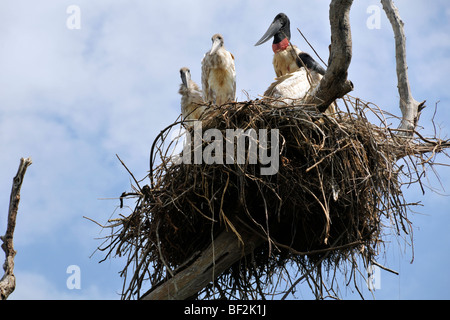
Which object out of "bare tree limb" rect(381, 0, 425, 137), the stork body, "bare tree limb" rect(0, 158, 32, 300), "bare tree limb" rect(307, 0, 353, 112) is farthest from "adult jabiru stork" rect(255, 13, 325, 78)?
"bare tree limb" rect(0, 158, 32, 300)

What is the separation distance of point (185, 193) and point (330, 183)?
1.22 meters

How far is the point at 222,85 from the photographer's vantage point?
7.80 m

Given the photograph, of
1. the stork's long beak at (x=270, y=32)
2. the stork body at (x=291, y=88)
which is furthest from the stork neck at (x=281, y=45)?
the stork body at (x=291, y=88)

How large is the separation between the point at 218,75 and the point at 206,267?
9.70ft

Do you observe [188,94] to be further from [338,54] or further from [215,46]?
[338,54]

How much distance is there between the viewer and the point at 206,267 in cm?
556

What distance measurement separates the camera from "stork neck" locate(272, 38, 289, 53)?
8.44 metres

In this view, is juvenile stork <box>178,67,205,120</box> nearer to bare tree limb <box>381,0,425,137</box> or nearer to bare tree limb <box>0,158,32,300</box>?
bare tree limb <box>381,0,425,137</box>

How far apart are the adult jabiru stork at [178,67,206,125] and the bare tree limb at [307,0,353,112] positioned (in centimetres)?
274

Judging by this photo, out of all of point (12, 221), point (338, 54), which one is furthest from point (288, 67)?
point (12, 221)

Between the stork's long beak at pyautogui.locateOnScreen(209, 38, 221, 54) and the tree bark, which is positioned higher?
the stork's long beak at pyautogui.locateOnScreen(209, 38, 221, 54)

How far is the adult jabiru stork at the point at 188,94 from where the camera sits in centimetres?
805

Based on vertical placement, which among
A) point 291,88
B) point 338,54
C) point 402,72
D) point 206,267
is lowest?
point 206,267
